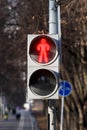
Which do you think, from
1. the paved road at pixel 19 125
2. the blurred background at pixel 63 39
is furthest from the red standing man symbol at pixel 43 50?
the paved road at pixel 19 125

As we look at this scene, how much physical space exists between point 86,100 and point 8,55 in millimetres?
8711

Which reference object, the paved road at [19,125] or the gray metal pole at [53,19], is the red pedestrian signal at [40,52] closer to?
the gray metal pole at [53,19]

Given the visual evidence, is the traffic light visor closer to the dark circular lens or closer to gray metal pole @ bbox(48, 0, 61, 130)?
the dark circular lens

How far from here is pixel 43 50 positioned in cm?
1178

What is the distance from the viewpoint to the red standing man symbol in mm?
11797

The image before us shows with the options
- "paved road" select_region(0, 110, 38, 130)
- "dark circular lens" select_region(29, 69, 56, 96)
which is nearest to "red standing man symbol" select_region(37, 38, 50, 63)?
"dark circular lens" select_region(29, 69, 56, 96)

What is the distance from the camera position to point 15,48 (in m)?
36.0

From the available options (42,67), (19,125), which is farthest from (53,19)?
(19,125)

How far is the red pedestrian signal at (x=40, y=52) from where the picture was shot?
11.9m

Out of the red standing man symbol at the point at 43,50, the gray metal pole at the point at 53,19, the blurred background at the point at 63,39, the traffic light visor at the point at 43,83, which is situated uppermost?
the blurred background at the point at 63,39

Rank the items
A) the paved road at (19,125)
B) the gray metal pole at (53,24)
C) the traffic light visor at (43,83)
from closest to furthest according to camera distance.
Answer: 1. the traffic light visor at (43,83)
2. the gray metal pole at (53,24)
3. the paved road at (19,125)

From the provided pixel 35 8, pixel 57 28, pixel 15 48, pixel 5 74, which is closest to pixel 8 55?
pixel 15 48

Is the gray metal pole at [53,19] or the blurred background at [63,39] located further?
the blurred background at [63,39]

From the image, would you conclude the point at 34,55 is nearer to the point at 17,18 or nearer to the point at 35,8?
the point at 35,8
